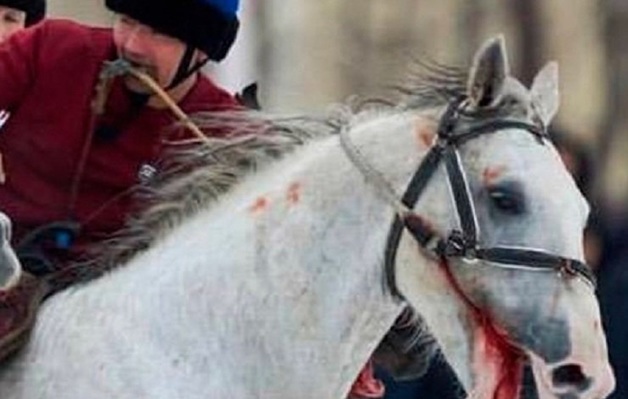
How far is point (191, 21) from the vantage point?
5.54m

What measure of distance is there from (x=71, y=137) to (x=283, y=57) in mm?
6515

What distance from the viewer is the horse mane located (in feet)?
16.9

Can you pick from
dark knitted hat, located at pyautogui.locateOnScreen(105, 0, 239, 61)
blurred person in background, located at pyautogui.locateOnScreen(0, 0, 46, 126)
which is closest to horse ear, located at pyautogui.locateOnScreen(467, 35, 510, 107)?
dark knitted hat, located at pyautogui.locateOnScreen(105, 0, 239, 61)

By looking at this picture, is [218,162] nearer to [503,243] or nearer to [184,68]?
[184,68]

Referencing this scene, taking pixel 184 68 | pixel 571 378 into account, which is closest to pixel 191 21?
pixel 184 68

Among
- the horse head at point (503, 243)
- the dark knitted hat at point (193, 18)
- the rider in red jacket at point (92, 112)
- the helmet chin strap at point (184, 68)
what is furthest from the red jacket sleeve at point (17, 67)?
the horse head at point (503, 243)

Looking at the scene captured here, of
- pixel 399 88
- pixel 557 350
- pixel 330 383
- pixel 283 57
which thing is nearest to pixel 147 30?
pixel 399 88

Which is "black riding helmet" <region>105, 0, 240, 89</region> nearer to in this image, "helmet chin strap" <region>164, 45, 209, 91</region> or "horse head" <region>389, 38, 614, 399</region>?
"helmet chin strap" <region>164, 45, 209, 91</region>

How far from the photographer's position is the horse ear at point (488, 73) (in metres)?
4.85

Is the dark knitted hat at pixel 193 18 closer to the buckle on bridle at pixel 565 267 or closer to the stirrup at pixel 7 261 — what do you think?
the stirrup at pixel 7 261

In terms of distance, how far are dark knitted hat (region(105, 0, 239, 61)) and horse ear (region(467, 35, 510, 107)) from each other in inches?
34.0

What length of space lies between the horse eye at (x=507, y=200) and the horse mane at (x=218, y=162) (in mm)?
382

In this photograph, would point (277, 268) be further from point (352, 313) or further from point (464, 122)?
point (464, 122)

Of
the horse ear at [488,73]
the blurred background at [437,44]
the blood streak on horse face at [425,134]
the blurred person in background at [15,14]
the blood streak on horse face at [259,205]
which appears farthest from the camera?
the blurred background at [437,44]
